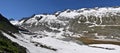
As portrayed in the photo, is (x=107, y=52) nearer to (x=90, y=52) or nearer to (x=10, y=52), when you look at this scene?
(x=90, y=52)

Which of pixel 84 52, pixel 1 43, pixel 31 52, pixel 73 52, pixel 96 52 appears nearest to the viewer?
pixel 1 43

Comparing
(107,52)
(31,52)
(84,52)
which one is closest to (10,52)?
(31,52)

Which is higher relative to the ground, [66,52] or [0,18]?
[0,18]

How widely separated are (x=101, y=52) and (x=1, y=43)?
41095 millimetres

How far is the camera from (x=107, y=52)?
223 ft

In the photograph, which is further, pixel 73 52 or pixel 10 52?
pixel 73 52

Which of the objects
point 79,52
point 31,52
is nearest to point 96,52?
point 79,52

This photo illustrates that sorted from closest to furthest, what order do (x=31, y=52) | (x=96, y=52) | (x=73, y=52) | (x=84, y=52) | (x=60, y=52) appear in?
(x=31, y=52)
(x=60, y=52)
(x=73, y=52)
(x=84, y=52)
(x=96, y=52)

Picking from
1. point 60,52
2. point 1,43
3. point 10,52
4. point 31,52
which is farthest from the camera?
point 60,52

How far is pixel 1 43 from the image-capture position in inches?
1110

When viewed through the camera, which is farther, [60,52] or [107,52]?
[107,52]

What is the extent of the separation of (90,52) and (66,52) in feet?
36.7

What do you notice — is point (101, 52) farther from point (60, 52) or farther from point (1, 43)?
point (1, 43)

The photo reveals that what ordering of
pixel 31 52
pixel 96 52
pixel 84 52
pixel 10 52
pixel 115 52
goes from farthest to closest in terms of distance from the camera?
pixel 115 52 < pixel 96 52 < pixel 84 52 < pixel 31 52 < pixel 10 52
